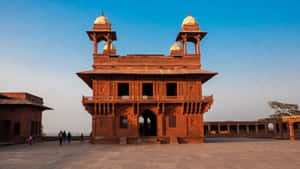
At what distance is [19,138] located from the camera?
1185 inches

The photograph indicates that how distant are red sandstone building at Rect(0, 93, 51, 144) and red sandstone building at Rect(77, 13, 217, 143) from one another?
10.1 meters

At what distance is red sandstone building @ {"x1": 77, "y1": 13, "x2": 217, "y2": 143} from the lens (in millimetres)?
26625

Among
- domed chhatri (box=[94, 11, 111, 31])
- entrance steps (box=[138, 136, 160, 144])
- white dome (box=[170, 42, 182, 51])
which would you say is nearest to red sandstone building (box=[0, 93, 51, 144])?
domed chhatri (box=[94, 11, 111, 31])

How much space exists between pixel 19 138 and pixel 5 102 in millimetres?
4993

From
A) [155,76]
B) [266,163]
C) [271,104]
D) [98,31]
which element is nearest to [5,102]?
[98,31]

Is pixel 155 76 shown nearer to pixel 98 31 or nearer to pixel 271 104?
pixel 98 31

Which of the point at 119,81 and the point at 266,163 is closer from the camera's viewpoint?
the point at 266,163

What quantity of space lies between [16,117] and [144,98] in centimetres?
1760

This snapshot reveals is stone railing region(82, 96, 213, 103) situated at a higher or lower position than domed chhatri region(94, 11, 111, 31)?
lower

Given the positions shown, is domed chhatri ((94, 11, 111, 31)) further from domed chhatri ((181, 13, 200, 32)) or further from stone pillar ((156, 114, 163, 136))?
stone pillar ((156, 114, 163, 136))

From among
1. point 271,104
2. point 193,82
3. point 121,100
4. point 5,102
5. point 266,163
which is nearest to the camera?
point 266,163

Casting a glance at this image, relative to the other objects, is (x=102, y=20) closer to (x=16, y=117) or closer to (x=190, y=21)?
(x=190, y=21)

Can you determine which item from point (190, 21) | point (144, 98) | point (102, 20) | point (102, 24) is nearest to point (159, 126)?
point (144, 98)

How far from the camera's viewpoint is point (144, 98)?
27062 mm
